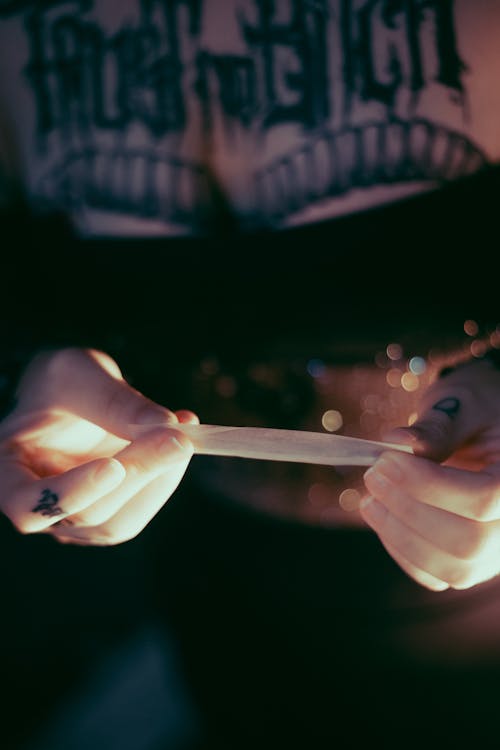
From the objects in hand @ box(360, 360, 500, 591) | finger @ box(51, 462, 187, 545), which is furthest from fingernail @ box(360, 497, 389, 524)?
finger @ box(51, 462, 187, 545)

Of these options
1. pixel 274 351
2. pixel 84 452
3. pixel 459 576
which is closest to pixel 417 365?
pixel 274 351

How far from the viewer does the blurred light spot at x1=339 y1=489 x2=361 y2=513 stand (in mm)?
672

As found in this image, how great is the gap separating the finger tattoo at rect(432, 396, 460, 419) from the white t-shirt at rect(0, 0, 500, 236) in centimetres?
25

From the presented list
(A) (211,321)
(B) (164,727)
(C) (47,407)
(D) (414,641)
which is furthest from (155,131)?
(B) (164,727)

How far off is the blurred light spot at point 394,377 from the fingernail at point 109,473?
0.36 m

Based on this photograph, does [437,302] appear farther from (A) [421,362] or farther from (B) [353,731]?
(B) [353,731]

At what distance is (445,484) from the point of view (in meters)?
0.38

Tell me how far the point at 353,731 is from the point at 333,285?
0.60 m

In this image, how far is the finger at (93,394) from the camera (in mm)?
422

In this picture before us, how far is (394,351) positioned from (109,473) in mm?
354

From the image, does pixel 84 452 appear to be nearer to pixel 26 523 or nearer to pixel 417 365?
pixel 26 523

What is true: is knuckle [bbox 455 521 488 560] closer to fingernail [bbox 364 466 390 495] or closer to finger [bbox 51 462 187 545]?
fingernail [bbox 364 466 390 495]

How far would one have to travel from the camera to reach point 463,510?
1.28 ft

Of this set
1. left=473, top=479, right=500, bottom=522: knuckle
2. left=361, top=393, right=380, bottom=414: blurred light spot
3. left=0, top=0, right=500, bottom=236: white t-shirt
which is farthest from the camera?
left=361, top=393, right=380, bottom=414: blurred light spot
